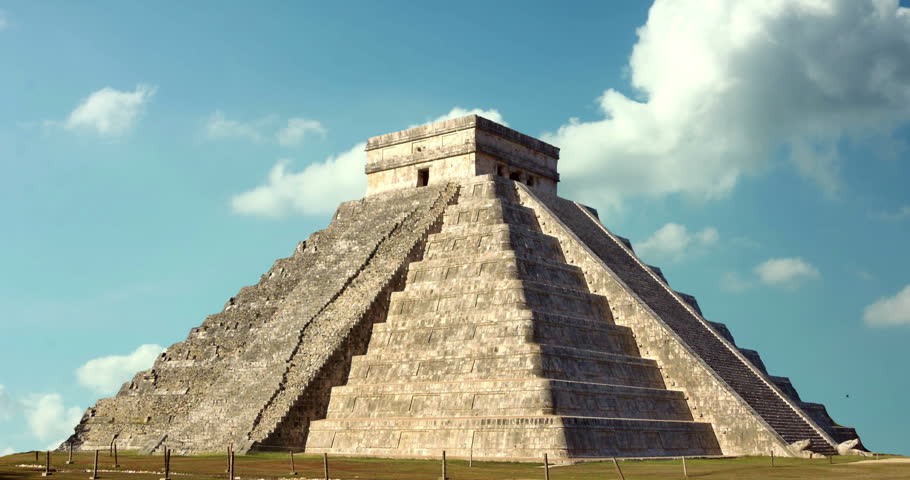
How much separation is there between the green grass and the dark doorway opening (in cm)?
1325

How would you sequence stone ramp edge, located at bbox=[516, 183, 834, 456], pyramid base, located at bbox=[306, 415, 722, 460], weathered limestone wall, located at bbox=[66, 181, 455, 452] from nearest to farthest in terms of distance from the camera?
pyramid base, located at bbox=[306, 415, 722, 460] < stone ramp edge, located at bbox=[516, 183, 834, 456] < weathered limestone wall, located at bbox=[66, 181, 455, 452]

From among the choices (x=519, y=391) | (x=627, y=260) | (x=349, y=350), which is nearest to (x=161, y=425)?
(x=349, y=350)

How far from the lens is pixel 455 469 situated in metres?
22.0

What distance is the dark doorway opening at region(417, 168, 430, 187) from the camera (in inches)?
1452

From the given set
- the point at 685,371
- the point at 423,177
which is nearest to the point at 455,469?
the point at 685,371

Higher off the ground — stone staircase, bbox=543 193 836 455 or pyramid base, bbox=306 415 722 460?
stone staircase, bbox=543 193 836 455

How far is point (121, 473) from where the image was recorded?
22391 millimetres

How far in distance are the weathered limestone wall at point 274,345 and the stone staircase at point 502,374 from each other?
1.11 meters

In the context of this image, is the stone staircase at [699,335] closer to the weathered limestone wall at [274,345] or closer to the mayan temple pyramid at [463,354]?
the mayan temple pyramid at [463,354]

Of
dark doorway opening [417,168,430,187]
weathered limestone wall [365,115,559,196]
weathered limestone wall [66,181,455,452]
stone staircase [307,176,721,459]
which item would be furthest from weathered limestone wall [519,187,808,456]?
dark doorway opening [417,168,430,187]

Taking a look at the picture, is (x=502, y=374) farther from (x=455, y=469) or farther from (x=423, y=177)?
(x=423, y=177)

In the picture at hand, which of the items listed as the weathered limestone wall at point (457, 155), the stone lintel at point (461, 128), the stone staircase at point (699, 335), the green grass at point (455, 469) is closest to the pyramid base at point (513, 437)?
the green grass at point (455, 469)

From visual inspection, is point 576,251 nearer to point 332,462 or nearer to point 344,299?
point 344,299

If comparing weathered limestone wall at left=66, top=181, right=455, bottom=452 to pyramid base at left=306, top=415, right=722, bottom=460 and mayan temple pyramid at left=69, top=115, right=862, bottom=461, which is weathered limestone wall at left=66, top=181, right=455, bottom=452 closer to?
mayan temple pyramid at left=69, top=115, right=862, bottom=461
